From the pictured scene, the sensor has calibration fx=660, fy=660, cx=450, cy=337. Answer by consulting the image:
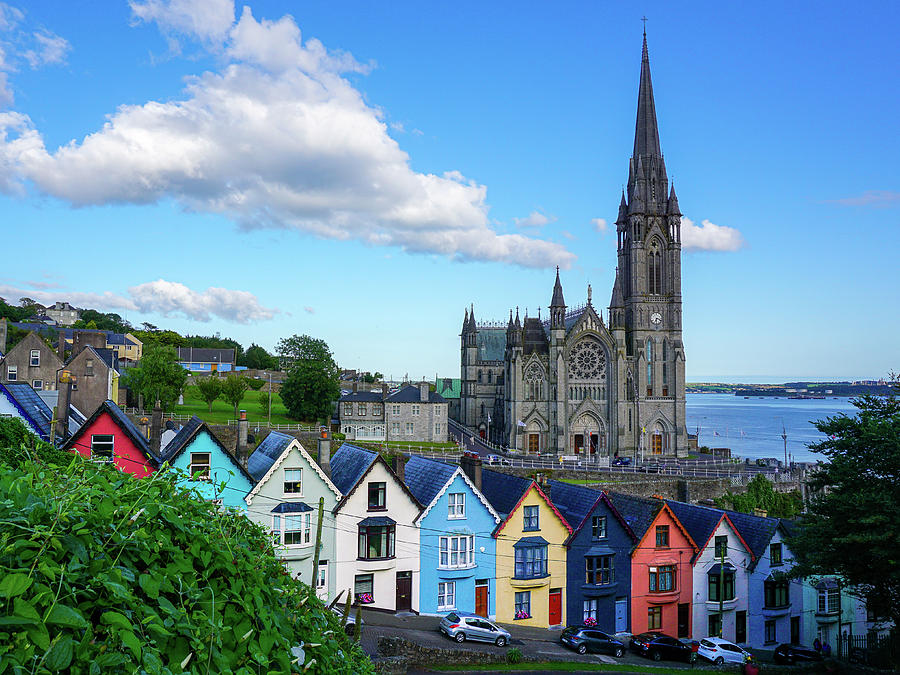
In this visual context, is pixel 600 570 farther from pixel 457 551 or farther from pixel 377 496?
pixel 377 496

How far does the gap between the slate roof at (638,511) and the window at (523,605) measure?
6.84 m

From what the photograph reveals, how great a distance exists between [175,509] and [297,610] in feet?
4.35

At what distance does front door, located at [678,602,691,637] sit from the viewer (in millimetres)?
35750

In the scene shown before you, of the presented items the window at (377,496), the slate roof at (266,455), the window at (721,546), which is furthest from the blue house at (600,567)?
the slate roof at (266,455)

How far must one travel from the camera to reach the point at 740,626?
3662 centimetres

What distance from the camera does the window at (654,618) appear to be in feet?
116

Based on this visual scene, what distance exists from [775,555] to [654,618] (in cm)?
798

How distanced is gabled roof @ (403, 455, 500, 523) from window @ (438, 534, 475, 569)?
171 cm

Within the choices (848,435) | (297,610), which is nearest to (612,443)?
(848,435)

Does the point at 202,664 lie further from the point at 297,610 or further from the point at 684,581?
the point at 684,581

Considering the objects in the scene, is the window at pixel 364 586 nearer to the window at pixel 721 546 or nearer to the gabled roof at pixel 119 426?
the gabled roof at pixel 119 426

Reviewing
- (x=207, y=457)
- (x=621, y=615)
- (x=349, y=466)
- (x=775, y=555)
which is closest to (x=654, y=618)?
(x=621, y=615)

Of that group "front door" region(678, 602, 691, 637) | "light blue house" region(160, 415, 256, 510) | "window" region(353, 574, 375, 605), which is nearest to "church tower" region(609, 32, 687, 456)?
"front door" region(678, 602, 691, 637)

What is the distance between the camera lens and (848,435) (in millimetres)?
28578
